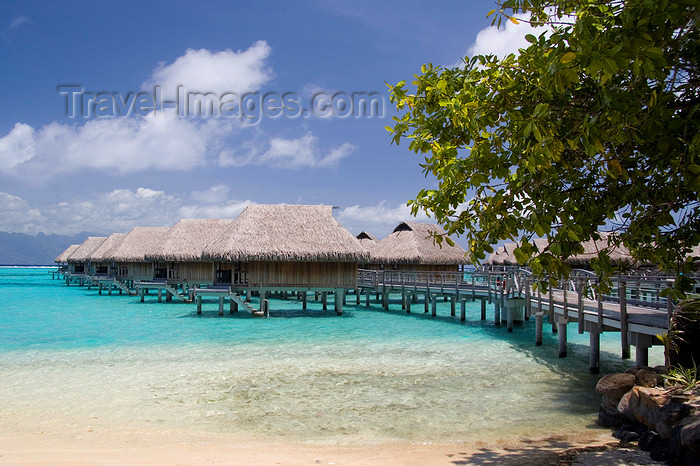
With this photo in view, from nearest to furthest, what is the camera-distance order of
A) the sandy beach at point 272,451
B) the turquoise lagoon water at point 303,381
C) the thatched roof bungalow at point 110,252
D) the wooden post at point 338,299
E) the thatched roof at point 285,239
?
1. the sandy beach at point 272,451
2. the turquoise lagoon water at point 303,381
3. the thatched roof at point 285,239
4. the wooden post at point 338,299
5. the thatched roof bungalow at point 110,252

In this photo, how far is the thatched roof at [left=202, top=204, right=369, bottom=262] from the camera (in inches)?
882

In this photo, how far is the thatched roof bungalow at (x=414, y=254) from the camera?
30781mm

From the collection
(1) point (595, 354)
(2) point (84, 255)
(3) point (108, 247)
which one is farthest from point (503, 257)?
(2) point (84, 255)

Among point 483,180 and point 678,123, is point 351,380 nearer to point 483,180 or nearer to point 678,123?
point 483,180

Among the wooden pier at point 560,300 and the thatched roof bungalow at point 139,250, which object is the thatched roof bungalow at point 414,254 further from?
the thatched roof bungalow at point 139,250

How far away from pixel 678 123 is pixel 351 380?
7946 millimetres

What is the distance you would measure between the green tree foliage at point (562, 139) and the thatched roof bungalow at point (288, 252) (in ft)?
57.3

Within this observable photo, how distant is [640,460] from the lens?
5.61 metres

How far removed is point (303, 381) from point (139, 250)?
1286 inches

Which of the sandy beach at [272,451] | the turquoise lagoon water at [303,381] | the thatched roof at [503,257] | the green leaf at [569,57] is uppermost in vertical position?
the green leaf at [569,57]

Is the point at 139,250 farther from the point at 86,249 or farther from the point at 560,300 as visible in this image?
the point at 560,300

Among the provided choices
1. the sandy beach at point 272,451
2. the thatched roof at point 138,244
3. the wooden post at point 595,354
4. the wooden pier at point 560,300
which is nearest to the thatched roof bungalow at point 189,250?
the wooden pier at point 560,300

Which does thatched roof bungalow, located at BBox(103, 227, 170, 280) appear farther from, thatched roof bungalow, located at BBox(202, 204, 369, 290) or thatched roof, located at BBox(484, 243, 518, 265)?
thatched roof, located at BBox(484, 243, 518, 265)

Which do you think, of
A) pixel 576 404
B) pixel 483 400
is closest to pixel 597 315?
pixel 576 404
